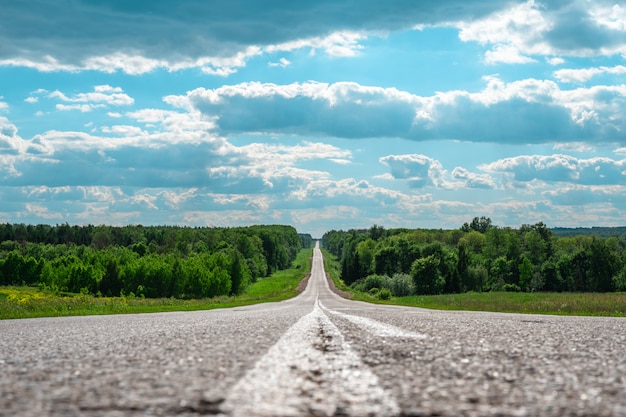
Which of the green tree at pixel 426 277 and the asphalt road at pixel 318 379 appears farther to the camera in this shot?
the green tree at pixel 426 277

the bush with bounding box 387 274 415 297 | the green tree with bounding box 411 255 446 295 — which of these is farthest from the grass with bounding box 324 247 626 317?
the green tree with bounding box 411 255 446 295

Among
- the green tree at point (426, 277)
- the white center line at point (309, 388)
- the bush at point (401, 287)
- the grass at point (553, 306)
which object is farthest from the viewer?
the green tree at point (426, 277)

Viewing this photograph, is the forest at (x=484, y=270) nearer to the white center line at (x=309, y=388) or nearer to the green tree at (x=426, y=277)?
the green tree at (x=426, y=277)

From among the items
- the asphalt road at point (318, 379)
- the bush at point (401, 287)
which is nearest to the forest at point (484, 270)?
the bush at point (401, 287)

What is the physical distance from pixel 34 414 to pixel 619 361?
9.41 metres

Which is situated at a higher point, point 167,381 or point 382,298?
point 167,381

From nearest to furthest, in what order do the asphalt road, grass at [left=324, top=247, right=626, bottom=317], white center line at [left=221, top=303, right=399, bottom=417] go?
1. white center line at [left=221, top=303, right=399, bottom=417]
2. the asphalt road
3. grass at [left=324, top=247, right=626, bottom=317]

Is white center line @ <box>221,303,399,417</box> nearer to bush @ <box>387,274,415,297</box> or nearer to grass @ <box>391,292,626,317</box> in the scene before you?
grass @ <box>391,292,626,317</box>

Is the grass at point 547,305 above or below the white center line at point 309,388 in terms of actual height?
below

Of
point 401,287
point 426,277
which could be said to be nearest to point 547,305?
point 401,287

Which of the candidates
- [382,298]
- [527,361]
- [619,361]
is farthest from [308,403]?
[382,298]

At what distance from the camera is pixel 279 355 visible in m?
10.2

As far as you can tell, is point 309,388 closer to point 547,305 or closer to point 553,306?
point 553,306

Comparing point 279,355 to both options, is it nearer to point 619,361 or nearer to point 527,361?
point 527,361
